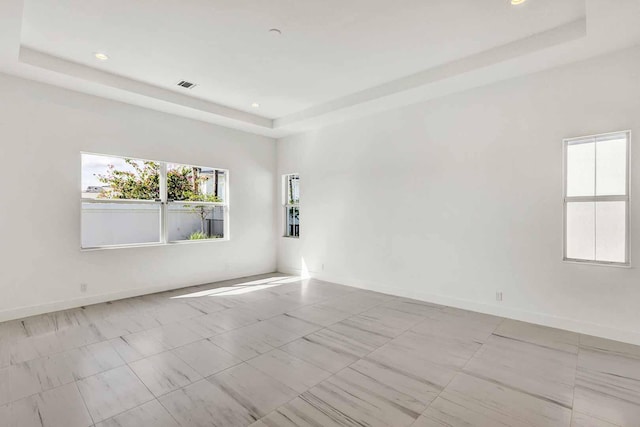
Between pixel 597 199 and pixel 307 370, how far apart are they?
138 inches

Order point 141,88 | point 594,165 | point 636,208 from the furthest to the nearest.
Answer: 1. point 141,88
2. point 594,165
3. point 636,208

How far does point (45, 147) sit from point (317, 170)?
407 cm

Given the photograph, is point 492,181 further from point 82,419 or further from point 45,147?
point 45,147

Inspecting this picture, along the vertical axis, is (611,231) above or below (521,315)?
above

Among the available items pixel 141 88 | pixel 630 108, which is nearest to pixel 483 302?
pixel 630 108

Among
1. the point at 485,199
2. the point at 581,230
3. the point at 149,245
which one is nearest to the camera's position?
the point at 581,230

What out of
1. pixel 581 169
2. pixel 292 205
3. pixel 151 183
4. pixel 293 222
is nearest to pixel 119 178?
pixel 151 183

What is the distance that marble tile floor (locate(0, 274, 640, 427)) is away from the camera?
6.83 feet

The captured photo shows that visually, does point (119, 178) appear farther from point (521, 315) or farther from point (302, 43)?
point (521, 315)

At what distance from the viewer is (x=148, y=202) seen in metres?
5.12

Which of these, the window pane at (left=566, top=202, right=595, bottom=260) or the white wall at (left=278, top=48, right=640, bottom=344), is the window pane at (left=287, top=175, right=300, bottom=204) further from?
the window pane at (left=566, top=202, right=595, bottom=260)

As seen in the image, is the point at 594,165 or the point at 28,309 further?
the point at 28,309

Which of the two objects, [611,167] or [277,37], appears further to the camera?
[611,167]

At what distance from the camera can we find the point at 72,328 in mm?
3580
